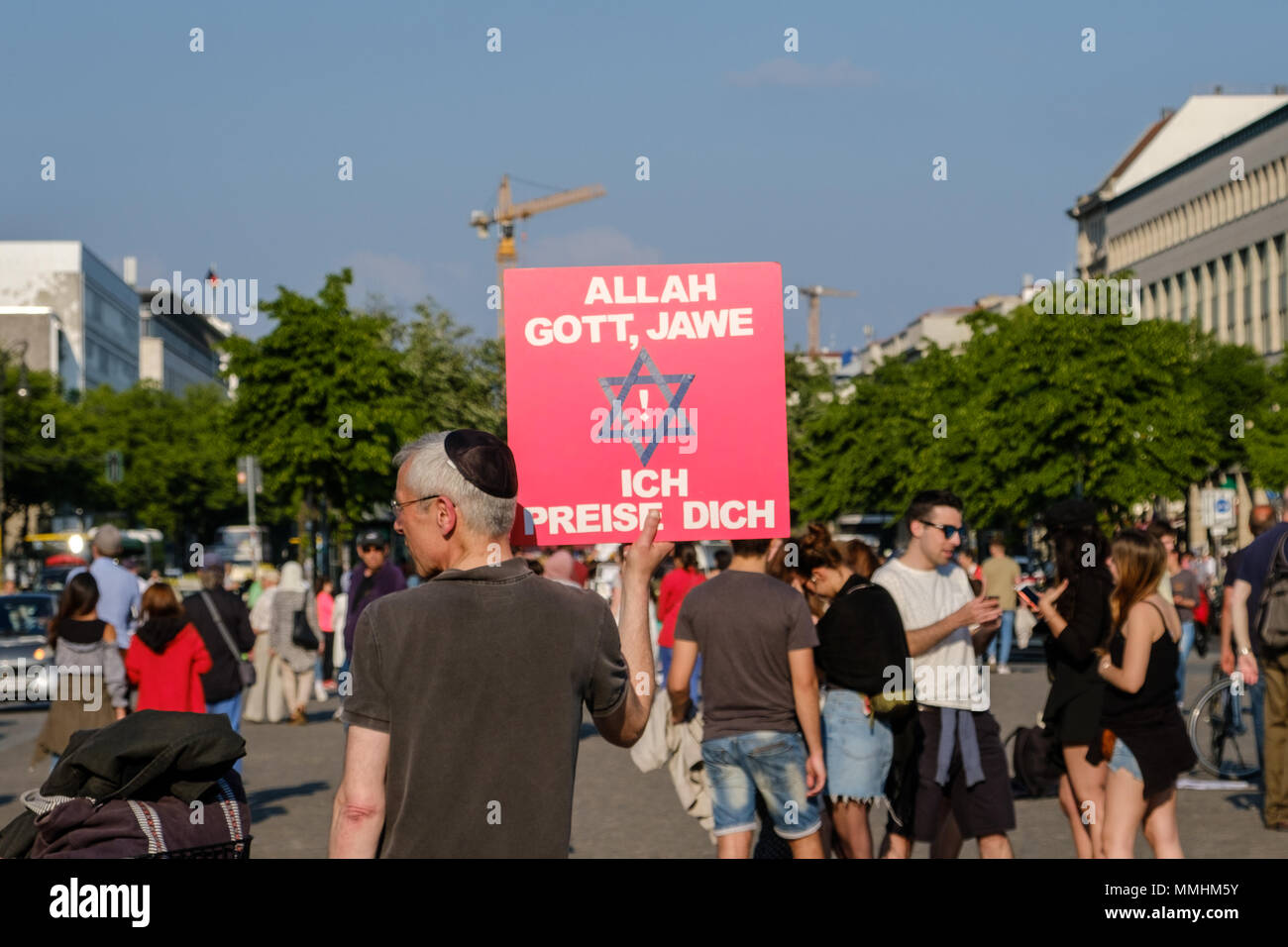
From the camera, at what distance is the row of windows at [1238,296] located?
74812 millimetres

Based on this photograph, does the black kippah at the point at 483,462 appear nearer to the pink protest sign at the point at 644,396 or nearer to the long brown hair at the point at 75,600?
the pink protest sign at the point at 644,396

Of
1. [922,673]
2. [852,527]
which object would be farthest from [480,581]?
[852,527]

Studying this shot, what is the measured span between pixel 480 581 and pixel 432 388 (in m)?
56.0

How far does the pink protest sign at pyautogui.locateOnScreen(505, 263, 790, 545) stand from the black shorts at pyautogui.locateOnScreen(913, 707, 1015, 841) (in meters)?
3.31

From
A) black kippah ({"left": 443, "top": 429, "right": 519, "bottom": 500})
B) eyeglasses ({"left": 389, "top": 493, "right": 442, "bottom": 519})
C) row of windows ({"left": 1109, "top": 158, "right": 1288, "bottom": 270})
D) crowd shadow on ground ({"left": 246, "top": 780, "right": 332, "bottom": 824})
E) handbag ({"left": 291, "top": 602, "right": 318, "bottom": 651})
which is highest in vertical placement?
row of windows ({"left": 1109, "top": 158, "right": 1288, "bottom": 270})

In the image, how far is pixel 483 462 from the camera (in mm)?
4145

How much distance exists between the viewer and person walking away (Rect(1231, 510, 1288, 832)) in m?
11.7

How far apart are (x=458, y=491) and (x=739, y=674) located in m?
3.99

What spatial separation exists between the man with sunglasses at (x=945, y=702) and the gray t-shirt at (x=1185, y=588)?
10927 mm

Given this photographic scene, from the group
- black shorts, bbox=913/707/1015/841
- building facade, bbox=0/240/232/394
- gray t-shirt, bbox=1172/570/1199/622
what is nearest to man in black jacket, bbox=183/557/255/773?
black shorts, bbox=913/707/1015/841

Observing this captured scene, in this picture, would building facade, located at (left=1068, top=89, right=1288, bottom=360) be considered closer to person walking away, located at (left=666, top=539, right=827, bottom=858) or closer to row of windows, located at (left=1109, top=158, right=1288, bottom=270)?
row of windows, located at (left=1109, top=158, right=1288, bottom=270)

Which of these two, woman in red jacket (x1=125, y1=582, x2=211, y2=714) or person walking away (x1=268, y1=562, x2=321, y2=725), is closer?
woman in red jacket (x1=125, y1=582, x2=211, y2=714)

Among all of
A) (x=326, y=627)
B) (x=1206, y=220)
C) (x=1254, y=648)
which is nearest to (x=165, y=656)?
(x=1254, y=648)

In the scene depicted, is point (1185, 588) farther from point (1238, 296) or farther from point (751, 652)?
point (1238, 296)
